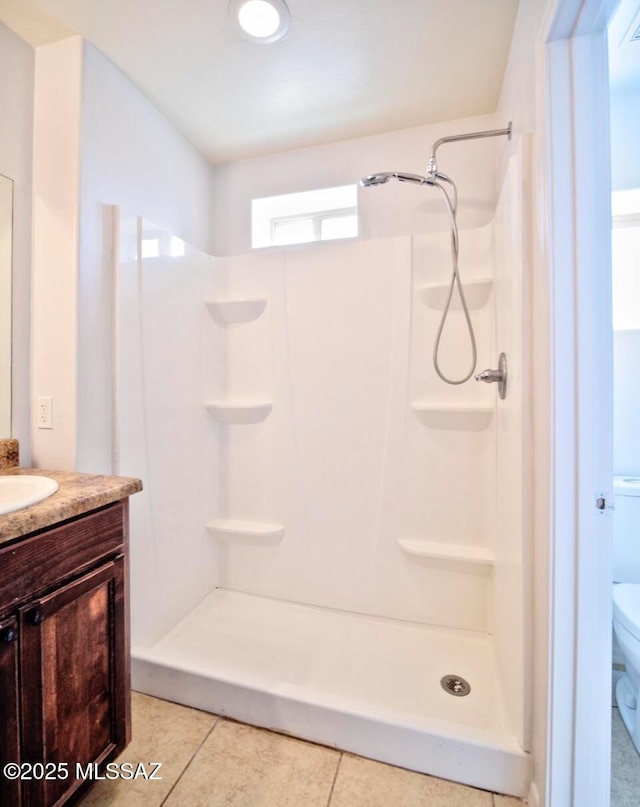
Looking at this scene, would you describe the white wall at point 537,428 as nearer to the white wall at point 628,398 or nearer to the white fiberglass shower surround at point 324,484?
A: the white fiberglass shower surround at point 324,484

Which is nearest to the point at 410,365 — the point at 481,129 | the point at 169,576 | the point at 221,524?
the point at 481,129

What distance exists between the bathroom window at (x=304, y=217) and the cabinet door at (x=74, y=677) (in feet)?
5.94

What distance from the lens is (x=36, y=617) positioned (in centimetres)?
82

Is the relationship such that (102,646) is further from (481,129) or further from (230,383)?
(481,129)

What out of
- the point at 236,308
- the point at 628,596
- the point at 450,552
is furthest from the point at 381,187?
the point at 628,596

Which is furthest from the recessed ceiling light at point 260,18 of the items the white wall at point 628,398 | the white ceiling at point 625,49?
the white wall at point 628,398

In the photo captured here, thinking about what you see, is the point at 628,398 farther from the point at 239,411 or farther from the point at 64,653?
the point at 64,653

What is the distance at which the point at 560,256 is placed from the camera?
34.8 inches

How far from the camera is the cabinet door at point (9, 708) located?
757 mm

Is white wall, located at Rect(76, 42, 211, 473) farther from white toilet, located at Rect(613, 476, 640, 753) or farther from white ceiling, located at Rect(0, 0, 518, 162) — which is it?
white toilet, located at Rect(613, 476, 640, 753)

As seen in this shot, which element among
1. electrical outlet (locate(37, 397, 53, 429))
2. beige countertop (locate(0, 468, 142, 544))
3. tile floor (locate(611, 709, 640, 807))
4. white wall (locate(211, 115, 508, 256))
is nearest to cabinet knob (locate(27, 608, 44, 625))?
beige countertop (locate(0, 468, 142, 544))

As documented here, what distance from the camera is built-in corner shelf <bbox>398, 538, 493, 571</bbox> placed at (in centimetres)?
161

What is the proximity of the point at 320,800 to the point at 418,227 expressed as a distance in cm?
221

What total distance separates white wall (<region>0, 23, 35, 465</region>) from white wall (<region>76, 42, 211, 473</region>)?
0.69 feet
